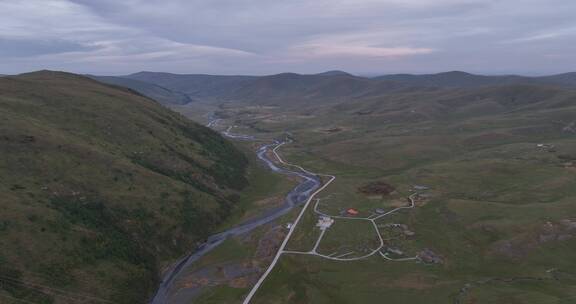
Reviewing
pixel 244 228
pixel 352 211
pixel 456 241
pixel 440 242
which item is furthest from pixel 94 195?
pixel 456 241

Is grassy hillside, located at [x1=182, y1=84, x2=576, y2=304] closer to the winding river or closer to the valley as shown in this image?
the valley

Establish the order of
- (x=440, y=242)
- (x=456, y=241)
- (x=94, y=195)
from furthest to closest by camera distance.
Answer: (x=94, y=195) < (x=456, y=241) < (x=440, y=242)

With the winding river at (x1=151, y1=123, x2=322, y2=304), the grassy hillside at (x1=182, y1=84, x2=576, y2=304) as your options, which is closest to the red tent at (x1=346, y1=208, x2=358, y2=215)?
the grassy hillside at (x1=182, y1=84, x2=576, y2=304)

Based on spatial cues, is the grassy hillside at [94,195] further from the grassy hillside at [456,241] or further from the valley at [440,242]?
the grassy hillside at [456,241]

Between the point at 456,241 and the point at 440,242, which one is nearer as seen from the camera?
the point at 440,242

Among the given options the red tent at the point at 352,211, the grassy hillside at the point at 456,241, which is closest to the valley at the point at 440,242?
the grassy hillside at the point at 456,241

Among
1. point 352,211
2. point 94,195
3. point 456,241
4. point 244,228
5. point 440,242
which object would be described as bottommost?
point 244,228

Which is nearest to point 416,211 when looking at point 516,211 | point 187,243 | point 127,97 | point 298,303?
point 516,211

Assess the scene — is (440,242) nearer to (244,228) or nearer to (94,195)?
(244,228)
